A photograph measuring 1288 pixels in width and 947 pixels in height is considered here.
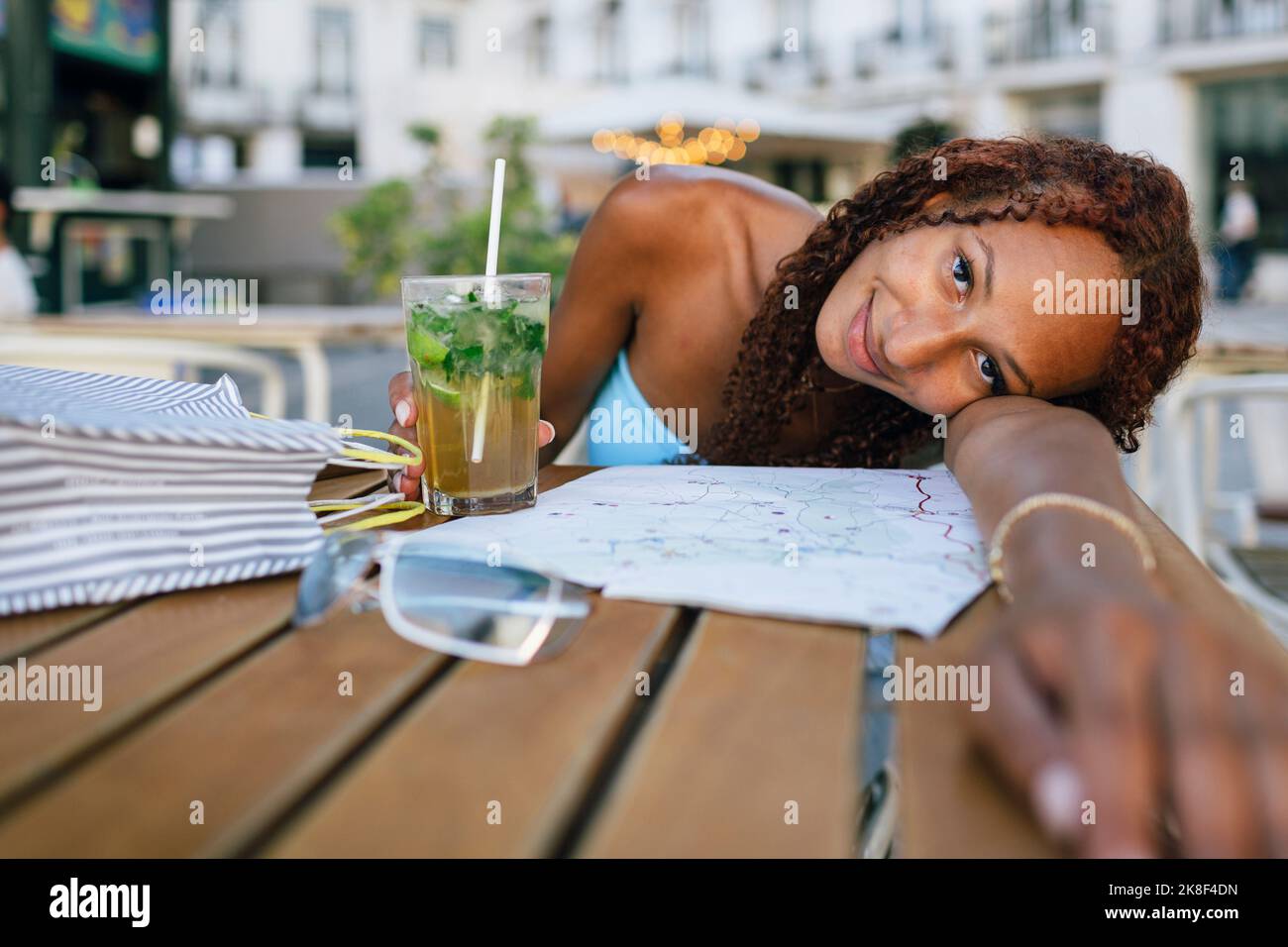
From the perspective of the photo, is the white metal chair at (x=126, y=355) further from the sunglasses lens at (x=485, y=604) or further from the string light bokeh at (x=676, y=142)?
the string light bokeh at (x=676, y=142)

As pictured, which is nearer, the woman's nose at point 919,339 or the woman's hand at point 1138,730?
the woman's hand at point 1138,730

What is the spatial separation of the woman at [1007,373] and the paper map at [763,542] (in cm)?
6

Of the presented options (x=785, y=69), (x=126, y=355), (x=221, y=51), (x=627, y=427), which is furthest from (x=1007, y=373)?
(x=221, y=51)

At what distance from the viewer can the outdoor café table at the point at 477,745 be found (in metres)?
0.53

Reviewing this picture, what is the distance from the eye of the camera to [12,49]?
21.8 feet

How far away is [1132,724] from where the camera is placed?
1.76 feet

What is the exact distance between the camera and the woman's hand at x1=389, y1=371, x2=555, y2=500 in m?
1.24

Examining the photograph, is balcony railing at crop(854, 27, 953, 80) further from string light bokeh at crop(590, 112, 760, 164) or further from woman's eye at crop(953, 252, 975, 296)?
woman's eye at crop(953, 252, 975, 296)

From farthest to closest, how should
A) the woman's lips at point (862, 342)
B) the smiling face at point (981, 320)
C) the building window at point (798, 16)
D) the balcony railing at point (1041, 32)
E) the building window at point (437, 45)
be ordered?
the building window at point (437, 45) → the building window at point (798, 16) → the balcony railing at point (1041, 32) → the woman's lips at point (862, 342) → the smiling face at point (981, 320)

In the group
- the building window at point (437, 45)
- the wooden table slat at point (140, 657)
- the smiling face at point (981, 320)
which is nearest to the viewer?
the wooden table slat at point (140, 657)

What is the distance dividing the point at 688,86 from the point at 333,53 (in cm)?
1792

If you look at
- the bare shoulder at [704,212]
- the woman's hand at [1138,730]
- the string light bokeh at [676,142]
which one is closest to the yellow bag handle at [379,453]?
the woman's hand at [1138,730]

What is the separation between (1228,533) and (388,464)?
4.41 m

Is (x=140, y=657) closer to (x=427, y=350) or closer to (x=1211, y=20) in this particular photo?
(x=427, y=350)
